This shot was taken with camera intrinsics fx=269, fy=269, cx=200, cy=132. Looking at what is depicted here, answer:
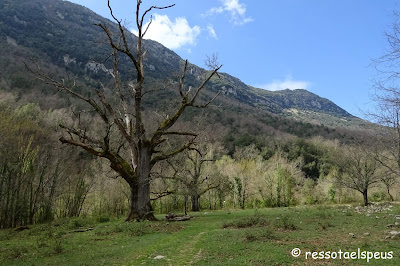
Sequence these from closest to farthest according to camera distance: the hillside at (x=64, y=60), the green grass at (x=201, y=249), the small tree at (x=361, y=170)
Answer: the green grass at (x=201, y=249) < the small tree at (x=361, y=170) < the hillside at (x=64, y=60)

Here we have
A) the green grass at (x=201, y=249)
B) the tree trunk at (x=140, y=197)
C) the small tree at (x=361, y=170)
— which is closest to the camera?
the green grass at (x=201, y=249)

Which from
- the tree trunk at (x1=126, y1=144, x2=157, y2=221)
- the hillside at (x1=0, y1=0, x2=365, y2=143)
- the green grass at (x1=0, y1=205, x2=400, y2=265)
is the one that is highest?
the hillside at (x1=0, y1=0, x2=365, y2=143)

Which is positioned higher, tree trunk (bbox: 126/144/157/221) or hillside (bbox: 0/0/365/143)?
hillside (bbox: 0/0/365/143)

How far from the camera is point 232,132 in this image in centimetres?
7400

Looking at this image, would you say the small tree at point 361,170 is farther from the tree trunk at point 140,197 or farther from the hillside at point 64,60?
the hillside at point 64,60

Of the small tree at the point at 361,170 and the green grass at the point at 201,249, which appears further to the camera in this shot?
the small tree at the point at 361,170

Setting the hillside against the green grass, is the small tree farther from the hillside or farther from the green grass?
the hillside

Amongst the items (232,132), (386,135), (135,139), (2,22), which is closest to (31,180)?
(135,139)

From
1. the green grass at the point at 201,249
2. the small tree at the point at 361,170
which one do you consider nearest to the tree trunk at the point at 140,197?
the green grass at the point at 201,249

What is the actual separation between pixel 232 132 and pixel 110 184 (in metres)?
48.2

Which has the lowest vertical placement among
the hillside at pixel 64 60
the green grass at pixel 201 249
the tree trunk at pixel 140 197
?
the green grass at pixel 201 249

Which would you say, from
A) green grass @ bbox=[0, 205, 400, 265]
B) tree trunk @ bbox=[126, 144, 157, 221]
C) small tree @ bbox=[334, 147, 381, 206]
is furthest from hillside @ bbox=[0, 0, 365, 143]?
green grass @ bbox=[0, 205, 400, 265]

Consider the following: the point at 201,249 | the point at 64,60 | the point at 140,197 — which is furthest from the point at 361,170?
the point at 64,60

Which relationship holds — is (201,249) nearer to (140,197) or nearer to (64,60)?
(140,197)
